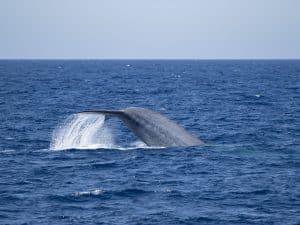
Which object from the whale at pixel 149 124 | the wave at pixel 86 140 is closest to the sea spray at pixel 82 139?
the wave at pixel 86 140

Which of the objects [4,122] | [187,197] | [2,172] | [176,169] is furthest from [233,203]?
[4,122]

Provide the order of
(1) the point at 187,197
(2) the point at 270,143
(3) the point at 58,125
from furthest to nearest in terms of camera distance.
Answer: (3) the point at 58,125 → (2) the point at 270,143 → (1) the point at 187,197

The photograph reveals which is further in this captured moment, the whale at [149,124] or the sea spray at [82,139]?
the sea spray at [82,139]

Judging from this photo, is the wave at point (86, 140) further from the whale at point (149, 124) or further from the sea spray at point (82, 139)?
the whale at point (149, 124)

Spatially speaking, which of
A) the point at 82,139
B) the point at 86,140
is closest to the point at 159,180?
the point at 86,140

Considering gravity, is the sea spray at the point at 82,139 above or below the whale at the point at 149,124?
below

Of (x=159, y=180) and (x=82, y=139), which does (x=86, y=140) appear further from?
(x=159, y=180)

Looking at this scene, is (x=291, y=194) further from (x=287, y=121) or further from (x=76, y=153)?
(x=287, y=121)

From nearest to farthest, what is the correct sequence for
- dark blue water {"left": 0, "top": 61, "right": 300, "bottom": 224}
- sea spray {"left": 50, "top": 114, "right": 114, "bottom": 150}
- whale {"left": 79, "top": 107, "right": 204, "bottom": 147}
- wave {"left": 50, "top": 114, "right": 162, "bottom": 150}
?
dark blue water {"left": 0, "top": 61, "right": 300, "bottom": 224} → whale {"left": 79, "top": 107, "right": 204, "bottom": 147} → wave {"left": 50, "top": 114, "right": 162, "bottom": 150} → sea spray {"left": 50, "top": 114, "right": 114, "bottom": 150}

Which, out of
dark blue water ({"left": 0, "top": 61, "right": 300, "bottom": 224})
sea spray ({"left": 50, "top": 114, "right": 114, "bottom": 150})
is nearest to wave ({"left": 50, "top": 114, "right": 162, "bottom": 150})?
sea spray ({"left": 50, "top": 114, "right": 114, "bottom": 150})

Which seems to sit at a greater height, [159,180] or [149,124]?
[149,124]

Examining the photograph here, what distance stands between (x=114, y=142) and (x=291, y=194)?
14971 millimetres

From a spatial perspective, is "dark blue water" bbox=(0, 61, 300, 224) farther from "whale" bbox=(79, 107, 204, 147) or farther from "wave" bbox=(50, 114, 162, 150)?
"whale" bbox=(79, 107, 204, 147)

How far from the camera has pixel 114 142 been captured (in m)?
37.3
